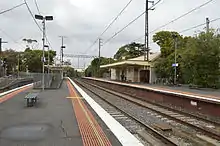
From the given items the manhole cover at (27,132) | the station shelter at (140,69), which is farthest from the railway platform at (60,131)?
the station shelter at (140,69)

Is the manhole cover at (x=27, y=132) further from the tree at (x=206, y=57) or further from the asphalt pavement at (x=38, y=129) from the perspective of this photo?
the tree at (x=206, y=57)

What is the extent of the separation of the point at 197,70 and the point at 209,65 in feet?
5.29

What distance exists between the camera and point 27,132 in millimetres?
9102

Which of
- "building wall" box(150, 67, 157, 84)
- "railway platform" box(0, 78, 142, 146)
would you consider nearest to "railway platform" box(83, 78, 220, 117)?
"railway platform" box(0, 78, 142, 146)

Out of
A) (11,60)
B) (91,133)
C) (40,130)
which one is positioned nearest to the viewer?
(91,133)

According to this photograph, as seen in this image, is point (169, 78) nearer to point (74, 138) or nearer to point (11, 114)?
point (11, 114)

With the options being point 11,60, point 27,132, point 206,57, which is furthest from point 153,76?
point 11,60

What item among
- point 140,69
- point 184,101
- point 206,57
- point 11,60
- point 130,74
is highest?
point 11,60

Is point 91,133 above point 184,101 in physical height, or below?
below

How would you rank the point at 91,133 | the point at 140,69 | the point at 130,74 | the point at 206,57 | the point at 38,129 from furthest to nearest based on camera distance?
the point at 130,74
the point at 140,69
the point at 206,57
the point at 38,129
the point at 91,133

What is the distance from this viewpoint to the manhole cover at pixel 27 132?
27.5 feet

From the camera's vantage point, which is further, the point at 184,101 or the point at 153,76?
the point at 153,76

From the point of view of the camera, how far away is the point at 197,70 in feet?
125

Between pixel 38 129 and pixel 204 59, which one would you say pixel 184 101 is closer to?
pixel 38 129
